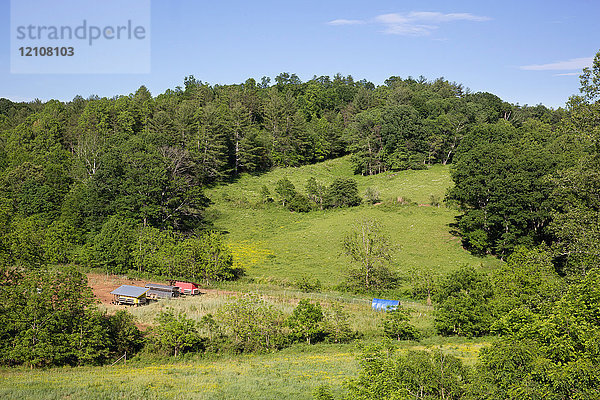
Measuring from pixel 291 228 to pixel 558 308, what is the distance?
166 feet

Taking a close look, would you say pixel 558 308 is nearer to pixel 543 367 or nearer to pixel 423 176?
pixel 543 367

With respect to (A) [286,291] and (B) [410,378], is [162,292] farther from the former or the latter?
(B) [410,378]

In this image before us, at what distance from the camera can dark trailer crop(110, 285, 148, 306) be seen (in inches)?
1361

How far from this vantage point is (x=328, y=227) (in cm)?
6312

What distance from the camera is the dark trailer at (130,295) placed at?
3456cm

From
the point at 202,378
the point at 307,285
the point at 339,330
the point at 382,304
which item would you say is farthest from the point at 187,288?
the point at 202,378

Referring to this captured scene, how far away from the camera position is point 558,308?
1608 cm

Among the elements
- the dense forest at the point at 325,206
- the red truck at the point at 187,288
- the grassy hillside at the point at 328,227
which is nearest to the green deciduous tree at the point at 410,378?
the dense forest at the point at 325,206

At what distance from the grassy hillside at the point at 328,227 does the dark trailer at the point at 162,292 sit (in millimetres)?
10178

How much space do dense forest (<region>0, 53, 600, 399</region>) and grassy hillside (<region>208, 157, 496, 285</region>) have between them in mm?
3737

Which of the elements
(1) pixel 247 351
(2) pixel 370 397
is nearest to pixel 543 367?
(2) pixel 370 397

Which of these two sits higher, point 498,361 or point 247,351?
point 498,361

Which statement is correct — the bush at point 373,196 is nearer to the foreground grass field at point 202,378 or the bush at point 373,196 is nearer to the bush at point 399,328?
the bush at point 399,328

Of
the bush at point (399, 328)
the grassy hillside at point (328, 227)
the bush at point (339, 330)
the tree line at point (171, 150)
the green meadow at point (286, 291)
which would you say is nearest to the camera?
the green meadow at point (286, 291)
